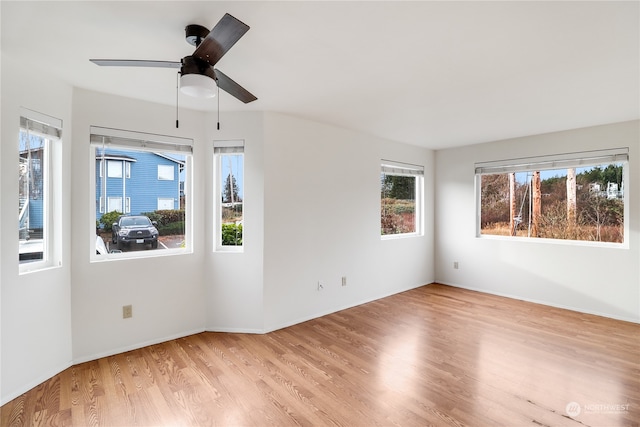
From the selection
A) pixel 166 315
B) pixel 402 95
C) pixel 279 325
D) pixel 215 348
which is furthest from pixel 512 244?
pixel 166 315

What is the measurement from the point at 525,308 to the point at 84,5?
16.8 ft

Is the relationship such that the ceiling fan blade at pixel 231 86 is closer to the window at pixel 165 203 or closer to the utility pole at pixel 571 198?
the window at pixel 165 203

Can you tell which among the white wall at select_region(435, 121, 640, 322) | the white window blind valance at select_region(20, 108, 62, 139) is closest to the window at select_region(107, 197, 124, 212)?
the white window blind valance at select_region(20, 108, 62, 139)

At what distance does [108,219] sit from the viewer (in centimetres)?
288

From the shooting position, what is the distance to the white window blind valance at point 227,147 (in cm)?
332

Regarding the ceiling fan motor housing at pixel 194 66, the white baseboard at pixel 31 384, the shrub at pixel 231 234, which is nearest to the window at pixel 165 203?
the shrub at pixel 231 234

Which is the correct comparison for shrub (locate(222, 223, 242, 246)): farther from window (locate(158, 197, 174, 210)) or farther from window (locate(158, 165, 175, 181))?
window (locate(158, 165, 175, 181))

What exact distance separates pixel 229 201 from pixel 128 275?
117 cm

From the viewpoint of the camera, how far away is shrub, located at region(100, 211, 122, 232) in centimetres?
286

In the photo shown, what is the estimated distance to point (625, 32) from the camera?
1.79m

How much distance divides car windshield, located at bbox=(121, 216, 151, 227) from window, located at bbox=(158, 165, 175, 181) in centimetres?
43

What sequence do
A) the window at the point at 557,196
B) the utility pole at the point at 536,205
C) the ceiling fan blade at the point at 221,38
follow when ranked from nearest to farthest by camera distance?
1. the ceiling fan blade at the point at 221,38
2. the window at the point at 557,196
3. the utility pole at the point at 536,205

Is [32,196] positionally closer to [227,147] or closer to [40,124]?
[40,124]

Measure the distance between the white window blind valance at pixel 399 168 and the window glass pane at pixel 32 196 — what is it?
375 cm
